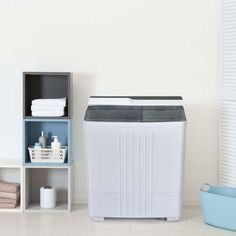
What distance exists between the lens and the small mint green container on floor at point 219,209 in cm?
291

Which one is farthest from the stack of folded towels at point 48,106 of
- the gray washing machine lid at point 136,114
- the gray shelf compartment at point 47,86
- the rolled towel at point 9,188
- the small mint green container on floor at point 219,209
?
the small mint green container on floor at point 219,209

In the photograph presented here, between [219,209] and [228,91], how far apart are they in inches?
35.4

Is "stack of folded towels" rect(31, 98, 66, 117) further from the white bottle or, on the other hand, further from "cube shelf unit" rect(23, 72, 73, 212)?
the white bottle

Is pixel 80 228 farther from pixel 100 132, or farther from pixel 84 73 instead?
pixel 84 73

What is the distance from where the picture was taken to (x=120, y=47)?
3.48 meters

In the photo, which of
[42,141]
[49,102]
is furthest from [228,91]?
[42,141]

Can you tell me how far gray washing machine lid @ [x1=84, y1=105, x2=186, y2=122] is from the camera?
297 centimetres

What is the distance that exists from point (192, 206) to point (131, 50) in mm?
1265

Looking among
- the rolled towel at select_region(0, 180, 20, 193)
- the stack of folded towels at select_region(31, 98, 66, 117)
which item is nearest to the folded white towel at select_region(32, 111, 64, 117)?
the stack of folded towels at select_region(31, 98, 66, 117)

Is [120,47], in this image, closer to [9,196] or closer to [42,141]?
[42,141]

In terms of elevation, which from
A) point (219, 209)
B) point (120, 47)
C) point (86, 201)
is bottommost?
point (86, 201)

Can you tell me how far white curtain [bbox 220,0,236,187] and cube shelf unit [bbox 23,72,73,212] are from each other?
1129 mm

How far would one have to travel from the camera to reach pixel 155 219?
317 centimetres

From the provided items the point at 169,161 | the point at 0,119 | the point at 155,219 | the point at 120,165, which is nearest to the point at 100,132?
the point at 120,165
